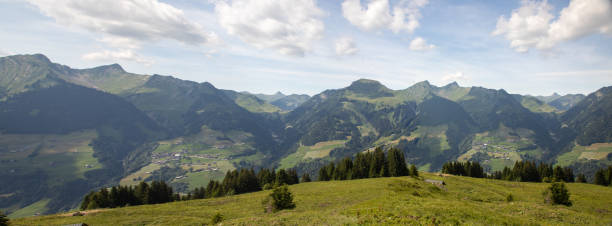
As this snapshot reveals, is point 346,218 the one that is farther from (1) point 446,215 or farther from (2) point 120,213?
(2) point 120,213

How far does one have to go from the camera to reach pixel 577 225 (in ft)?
99.9

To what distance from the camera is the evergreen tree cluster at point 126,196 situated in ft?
244

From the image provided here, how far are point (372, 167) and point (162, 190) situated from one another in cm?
7843

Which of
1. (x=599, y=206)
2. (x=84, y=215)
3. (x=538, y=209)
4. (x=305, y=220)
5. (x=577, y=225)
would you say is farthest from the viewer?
(x=84, y=215)

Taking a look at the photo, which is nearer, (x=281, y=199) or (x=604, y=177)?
(x=281, y=199)

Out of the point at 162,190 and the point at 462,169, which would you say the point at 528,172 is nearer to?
the point at 462,169

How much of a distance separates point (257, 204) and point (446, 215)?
41280mm

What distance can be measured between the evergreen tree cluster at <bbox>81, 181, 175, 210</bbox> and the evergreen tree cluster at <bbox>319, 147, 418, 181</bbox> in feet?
203

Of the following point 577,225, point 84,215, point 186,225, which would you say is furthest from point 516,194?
point 84,215

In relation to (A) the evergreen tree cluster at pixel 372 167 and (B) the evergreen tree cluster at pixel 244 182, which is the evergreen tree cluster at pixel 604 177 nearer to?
(A) the evergreen tree cluster at pixel 372 167

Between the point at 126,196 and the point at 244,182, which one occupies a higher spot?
the point at 244,182

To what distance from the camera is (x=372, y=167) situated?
312ft

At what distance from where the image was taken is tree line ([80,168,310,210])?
250 ft

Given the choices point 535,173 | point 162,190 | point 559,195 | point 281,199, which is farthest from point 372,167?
point 162,190
